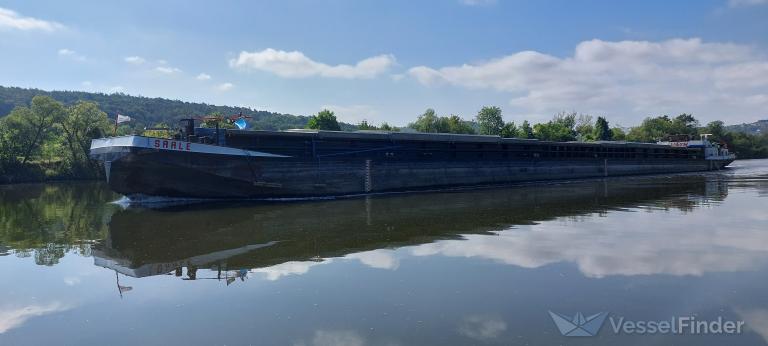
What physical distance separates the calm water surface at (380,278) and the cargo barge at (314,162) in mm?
5305

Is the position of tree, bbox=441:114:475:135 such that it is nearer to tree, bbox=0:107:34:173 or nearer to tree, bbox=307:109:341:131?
tree, bbox=307:109:341:131

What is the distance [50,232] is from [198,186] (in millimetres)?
7342

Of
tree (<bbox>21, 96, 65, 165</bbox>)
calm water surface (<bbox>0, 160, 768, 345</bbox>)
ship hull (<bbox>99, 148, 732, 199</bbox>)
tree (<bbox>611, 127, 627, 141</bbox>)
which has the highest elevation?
tree (<bbox>21, 96, 65, 165</bbox>)

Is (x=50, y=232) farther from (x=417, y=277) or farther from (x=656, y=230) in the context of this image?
(x=656, y=230)

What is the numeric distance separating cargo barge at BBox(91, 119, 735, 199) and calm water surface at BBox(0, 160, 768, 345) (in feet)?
17.4

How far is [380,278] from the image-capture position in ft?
28.6

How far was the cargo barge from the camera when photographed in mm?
21500

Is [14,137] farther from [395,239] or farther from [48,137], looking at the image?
[395,239]

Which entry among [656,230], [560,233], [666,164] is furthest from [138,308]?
[666,164]

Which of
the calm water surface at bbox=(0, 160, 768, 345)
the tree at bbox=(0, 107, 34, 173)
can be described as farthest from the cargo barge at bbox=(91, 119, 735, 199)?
the tree at bbox=(0, 107, 34, 173)

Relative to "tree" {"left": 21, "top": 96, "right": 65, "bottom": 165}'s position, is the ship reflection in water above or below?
below

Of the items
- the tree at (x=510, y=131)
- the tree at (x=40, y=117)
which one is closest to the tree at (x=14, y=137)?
the tree at (x=40, y=117)

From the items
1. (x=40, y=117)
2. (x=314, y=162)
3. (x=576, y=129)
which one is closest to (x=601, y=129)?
(x=576, y=129)

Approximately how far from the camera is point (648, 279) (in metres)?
8.22
